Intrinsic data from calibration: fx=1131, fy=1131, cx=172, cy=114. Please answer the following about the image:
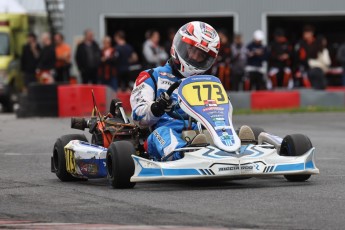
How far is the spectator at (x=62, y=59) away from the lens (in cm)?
2511

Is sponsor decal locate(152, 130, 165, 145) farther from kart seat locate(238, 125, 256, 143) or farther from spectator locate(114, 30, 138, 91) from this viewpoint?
spectator locate(114, 30, 138, 91)

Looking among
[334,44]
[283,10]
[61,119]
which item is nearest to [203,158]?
[61,119]

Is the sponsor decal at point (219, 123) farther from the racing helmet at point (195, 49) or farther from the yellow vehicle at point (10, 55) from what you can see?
the yellow vehicle at point (10, 55)

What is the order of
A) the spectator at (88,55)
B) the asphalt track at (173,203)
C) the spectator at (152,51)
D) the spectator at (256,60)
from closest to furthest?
the asphalt track at (173,203), the spectator at (88,55), the spectator at (256,60), the spectator at (152,51)

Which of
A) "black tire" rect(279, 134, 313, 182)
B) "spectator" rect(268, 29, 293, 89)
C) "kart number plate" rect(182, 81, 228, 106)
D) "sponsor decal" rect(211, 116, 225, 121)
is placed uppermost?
"kart number plate" rect(182, 81, 228, 106)

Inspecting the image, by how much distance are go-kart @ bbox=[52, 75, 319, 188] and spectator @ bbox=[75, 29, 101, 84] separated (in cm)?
1355

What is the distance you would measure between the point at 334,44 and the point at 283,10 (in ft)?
11.4

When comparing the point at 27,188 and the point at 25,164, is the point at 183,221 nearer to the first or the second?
the point at 27,188

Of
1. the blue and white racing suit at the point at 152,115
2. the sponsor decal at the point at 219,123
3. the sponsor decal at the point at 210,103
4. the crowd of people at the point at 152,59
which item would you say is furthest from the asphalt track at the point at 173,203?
the crowd of people at the point at 152,59

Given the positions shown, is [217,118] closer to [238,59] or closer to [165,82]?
[165,82]

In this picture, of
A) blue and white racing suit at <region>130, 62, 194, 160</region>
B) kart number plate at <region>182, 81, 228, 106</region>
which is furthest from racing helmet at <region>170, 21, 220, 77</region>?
kart number plate at <region>182, 81, 228, 106</region>

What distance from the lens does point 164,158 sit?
9.07 m

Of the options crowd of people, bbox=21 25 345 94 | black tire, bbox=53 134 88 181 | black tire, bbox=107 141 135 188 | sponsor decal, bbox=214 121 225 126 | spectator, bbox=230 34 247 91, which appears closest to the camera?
black tire, bbox=107 141 135 188

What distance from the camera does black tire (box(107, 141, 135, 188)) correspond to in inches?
347
